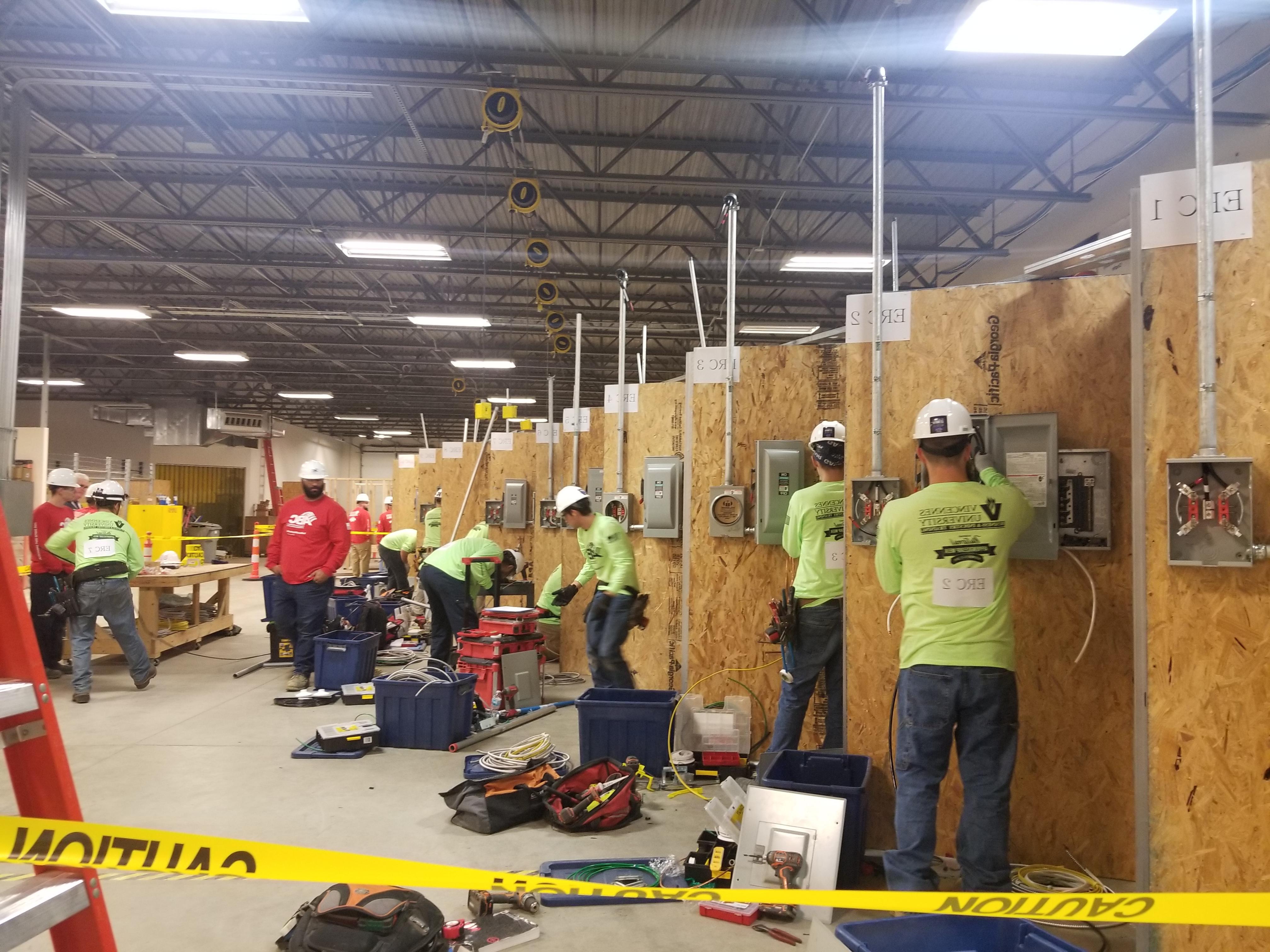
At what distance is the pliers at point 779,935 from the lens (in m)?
2.88

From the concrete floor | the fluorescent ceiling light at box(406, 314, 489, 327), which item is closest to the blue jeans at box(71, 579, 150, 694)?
the concrete floor

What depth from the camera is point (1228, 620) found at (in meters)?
2.46

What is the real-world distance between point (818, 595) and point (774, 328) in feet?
34.3

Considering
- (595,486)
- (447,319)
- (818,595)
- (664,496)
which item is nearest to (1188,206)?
(818,595)

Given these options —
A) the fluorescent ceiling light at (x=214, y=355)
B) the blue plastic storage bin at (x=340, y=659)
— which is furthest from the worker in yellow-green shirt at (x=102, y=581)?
the fluorescent ceiling light at (x=214, y=355)

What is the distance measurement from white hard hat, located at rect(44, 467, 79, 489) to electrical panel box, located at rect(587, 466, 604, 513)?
526 centimetres

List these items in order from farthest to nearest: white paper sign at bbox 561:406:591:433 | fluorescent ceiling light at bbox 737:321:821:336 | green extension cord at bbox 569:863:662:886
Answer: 1. fluorescent ceiling light at bbox 737:321:821:336
2. white paper sign at bbox 561:406:591:433
3. green extension cord at bbox 569:863:662:886

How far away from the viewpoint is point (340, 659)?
6.85 meters

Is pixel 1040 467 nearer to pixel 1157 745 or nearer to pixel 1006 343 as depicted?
pixel 1006 343

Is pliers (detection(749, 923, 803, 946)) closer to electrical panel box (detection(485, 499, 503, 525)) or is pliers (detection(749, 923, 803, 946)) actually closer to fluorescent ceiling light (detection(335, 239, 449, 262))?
electrical panel box (detection(485, 499, 503, 525))

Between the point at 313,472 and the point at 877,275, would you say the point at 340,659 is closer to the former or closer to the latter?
the point at 313,472

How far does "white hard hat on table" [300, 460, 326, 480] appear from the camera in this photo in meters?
6.97

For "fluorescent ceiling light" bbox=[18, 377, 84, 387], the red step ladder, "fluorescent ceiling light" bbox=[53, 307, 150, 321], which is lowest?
the red step ladder

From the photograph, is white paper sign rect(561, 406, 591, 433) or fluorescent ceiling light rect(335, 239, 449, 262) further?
fluorescent ceiling light rect(335, 239, 449, 262)
